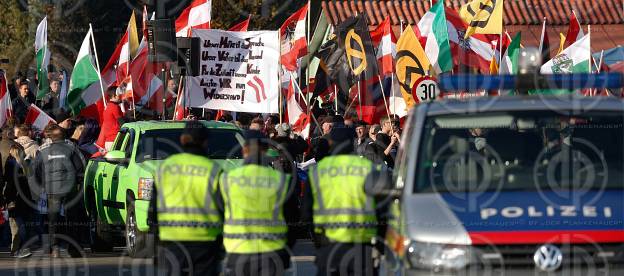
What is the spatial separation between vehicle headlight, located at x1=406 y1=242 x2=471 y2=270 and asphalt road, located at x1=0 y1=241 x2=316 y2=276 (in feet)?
20.5

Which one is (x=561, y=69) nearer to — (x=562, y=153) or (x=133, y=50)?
(x=133, y=50)

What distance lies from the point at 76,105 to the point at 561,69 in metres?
7.94

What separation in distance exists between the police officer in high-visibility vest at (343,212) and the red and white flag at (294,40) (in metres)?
14.4

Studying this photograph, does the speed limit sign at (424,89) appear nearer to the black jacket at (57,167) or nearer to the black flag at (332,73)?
the black flag at (332,73)

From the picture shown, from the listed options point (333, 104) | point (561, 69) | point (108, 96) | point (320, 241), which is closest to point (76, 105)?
point (108, 96)

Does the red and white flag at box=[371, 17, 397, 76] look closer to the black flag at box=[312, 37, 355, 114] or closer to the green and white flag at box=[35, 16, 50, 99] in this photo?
the black flag at box=[312, 37, 355, 114]

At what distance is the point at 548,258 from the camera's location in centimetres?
955

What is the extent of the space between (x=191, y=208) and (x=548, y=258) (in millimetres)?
2632

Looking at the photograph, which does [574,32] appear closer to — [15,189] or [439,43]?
[439,43]

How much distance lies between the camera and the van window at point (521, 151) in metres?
10.3

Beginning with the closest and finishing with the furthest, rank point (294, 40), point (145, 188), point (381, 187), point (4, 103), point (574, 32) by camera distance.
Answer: point (381, 187) → point (145, 188) → point (4, 103) → point (294, 40) → point (574, 32)

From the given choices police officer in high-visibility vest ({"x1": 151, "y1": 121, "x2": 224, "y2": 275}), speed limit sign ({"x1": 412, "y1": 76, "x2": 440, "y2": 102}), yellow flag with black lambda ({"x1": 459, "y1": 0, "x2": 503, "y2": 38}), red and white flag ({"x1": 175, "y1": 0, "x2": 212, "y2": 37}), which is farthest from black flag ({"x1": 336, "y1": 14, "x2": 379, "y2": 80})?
police officer in high-visibility vest ({"x1": 151, "y1": 121, "x2": 224, "y2": 275})

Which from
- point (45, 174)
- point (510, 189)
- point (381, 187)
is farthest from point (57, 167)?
point (510, 189)

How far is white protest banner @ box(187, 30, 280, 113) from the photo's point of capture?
24.2 m
